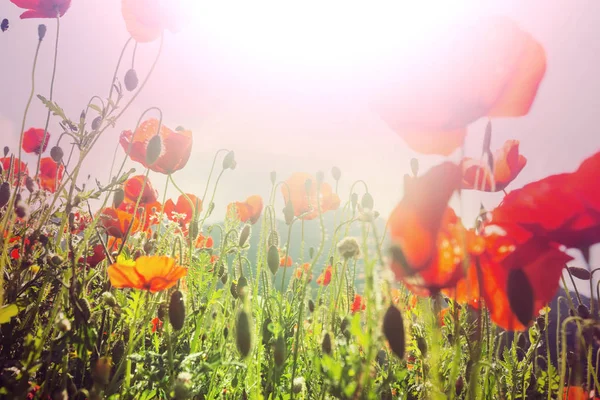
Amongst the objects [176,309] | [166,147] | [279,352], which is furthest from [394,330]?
[166,147]

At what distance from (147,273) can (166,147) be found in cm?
74

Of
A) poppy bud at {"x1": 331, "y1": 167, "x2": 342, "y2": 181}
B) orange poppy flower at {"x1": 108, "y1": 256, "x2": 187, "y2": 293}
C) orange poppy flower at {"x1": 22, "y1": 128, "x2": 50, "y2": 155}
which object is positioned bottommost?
orange poppy flower at {"x1": 108, "y1": 256, "x2": 187, "y2": 293}

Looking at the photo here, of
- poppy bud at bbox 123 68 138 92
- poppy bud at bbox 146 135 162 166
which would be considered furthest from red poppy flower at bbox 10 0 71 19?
poppy bud at bbox 146 135 162 166

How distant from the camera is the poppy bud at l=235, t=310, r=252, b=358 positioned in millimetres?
976

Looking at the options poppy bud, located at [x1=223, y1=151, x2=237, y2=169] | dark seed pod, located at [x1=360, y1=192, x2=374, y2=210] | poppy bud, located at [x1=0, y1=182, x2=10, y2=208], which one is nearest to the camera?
poppy bud, located at [x1=0, y1=182, x2=10, y2=208]

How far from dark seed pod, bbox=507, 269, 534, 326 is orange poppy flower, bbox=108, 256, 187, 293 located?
28.1 inches

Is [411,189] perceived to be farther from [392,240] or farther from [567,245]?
[567,245]

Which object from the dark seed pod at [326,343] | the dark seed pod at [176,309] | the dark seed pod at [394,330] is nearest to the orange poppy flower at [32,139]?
the dark seed pod at [176,309]

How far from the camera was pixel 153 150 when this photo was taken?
1417 millimetres

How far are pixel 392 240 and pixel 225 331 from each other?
110 cm

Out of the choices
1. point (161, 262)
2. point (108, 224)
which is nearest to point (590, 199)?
point (161, 262)

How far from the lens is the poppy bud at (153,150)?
1.41 meters

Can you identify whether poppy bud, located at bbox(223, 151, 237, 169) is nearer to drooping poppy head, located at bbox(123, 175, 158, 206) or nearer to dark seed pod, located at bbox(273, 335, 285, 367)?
drooping poppy head, located at bbox(123, 175, 158, 206)

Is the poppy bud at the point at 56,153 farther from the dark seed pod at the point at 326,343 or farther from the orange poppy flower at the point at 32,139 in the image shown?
the dark seed pod at the point at 326,343
